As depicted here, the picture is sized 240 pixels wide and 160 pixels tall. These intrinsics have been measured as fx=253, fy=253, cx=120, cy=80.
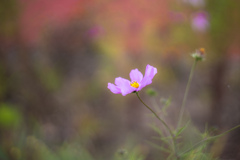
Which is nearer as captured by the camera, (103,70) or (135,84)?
(135,84)

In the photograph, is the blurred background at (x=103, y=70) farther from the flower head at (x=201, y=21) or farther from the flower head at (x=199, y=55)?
the flower head at (x=199, y=55)

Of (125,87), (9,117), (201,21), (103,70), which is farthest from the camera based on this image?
(103,70)

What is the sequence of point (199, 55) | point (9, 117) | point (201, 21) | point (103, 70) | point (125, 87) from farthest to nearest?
point (103, 70), point (9, 117), point (201, 21), point (199, 55), point (125, 87)

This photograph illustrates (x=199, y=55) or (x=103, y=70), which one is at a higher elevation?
(x=103, y=70)

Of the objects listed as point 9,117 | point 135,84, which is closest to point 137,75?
point 135,84

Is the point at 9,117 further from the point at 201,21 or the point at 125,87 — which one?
the point at 125,87

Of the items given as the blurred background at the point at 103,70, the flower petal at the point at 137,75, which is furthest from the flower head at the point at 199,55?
the blurred background at the point at 103,70

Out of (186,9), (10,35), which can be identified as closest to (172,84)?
(186,9)

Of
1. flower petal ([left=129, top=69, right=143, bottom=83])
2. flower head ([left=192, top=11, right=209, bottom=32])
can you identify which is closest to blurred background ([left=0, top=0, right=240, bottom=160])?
flower head ([left=192, top=11, right=209, bottom=32])

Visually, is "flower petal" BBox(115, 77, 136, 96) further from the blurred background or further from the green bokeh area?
the green bokeh area

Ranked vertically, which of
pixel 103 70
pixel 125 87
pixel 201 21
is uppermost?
pixel 103 70
